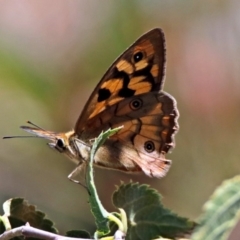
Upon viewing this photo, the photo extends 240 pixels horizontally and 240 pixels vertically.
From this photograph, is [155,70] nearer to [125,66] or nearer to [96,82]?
[125,66]

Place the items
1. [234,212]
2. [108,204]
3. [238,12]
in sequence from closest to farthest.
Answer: [234,212] → [108,204] → [238,12]

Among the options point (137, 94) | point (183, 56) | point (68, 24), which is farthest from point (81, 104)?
point (137, 94)

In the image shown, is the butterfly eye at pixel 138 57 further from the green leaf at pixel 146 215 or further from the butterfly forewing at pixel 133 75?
the green leaf at pixel 146 215

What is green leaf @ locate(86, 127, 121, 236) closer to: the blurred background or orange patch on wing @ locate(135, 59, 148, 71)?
orange patch on wing @ locate(135, 59, 148, 71)

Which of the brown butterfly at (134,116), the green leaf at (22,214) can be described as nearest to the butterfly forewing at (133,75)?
the brown butterfly at (134,116)

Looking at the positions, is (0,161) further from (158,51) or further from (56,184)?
(158,51)

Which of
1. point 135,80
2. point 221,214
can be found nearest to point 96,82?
point 135,80
